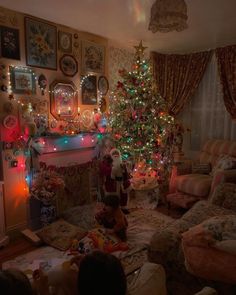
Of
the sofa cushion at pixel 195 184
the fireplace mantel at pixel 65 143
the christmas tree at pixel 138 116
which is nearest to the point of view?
the fireplace mantel at pixel 65 143

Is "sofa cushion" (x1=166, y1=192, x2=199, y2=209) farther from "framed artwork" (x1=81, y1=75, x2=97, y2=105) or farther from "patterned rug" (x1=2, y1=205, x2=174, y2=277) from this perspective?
"framed artwork" (x1=81, y1=75, x2=97, y2=105)

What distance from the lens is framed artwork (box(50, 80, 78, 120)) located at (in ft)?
11.8

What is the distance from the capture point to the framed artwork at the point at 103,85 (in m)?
4.27

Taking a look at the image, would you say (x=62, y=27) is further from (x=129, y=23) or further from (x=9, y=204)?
(x=9, y=204)

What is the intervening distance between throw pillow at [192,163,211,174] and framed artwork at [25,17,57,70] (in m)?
2.70

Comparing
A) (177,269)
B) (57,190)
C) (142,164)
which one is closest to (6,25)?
(57,190)

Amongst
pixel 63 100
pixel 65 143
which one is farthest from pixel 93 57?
pixel 65 143

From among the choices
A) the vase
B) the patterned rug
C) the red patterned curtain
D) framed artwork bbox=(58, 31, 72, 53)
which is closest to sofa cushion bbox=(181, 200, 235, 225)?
the patterned rug

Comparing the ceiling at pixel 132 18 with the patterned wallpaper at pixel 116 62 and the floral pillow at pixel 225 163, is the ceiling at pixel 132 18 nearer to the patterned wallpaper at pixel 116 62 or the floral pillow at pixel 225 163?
the patterned wallpaper at pixel 116 62

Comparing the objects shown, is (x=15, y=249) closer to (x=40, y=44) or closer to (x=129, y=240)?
(x=129, y=240)

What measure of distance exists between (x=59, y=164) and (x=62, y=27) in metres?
1.90

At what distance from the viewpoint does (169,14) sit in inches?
77.0

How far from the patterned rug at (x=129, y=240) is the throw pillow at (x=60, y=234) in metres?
0.07

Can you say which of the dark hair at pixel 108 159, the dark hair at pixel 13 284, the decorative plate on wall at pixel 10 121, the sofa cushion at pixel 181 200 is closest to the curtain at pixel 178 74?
the dark hair at pixel 108 159
